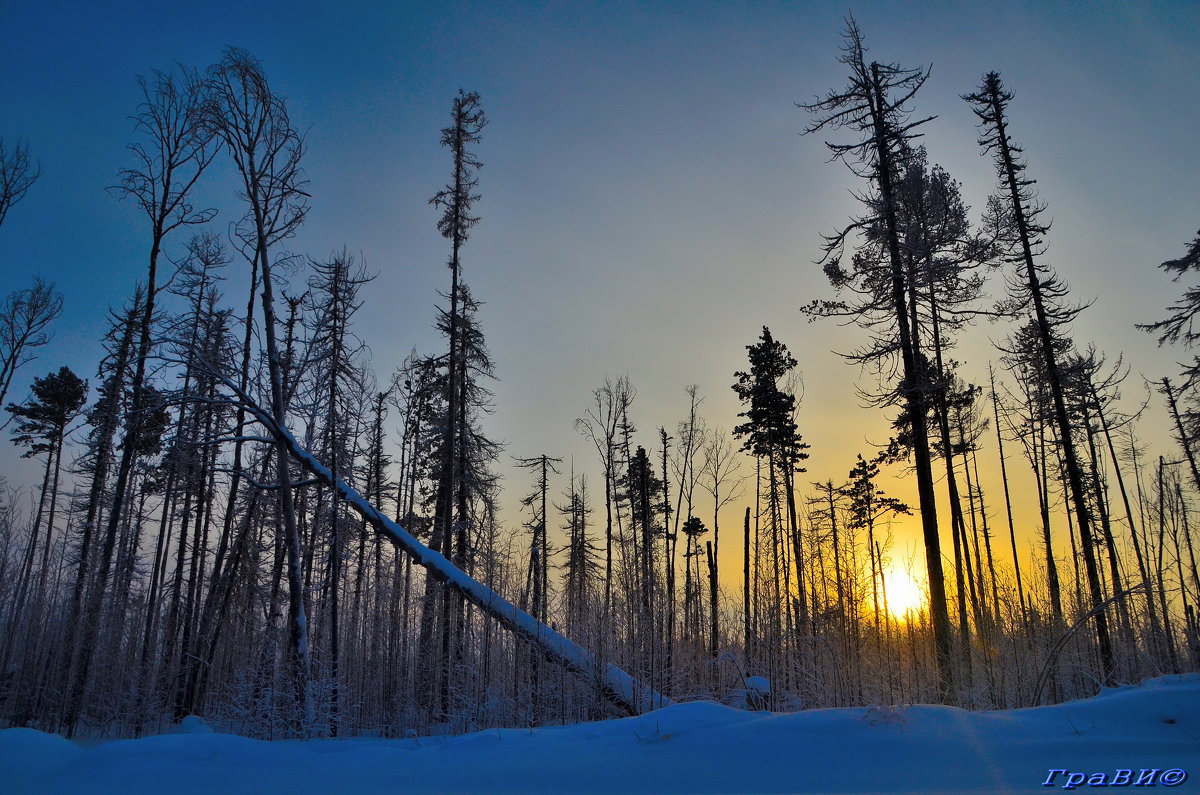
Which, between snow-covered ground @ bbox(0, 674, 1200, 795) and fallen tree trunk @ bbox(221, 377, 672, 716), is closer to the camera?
snow-covered ground @ bbox(0, 674, 1200, 795)

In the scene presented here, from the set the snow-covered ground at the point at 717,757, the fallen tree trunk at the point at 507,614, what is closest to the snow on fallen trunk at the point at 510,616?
the fallen tree trunk at the point at 507,614

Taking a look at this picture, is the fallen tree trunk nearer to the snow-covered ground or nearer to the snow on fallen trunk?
the snow on fallen trunk

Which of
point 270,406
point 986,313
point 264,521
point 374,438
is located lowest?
point 264,521

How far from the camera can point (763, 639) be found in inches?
384

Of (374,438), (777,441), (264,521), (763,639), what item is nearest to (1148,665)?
(763,639)

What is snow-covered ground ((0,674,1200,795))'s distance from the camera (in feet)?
8.63

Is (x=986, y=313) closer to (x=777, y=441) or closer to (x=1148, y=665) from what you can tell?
(x=1148, y=665)

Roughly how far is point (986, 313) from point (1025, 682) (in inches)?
281

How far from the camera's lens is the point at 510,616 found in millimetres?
8266

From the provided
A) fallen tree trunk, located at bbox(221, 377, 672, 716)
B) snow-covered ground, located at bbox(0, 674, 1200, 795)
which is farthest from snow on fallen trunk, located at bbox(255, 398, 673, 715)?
snow-covered ground, located at bbox(0, 674, 1200, 795)

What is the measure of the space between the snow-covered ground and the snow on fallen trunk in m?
3.66

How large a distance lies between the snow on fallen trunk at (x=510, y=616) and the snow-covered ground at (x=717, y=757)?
3.66 meters

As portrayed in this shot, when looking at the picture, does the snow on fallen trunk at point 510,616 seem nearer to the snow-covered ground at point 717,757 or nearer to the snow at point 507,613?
the snow at point 507,613

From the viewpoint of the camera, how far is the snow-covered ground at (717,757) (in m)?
2.63
